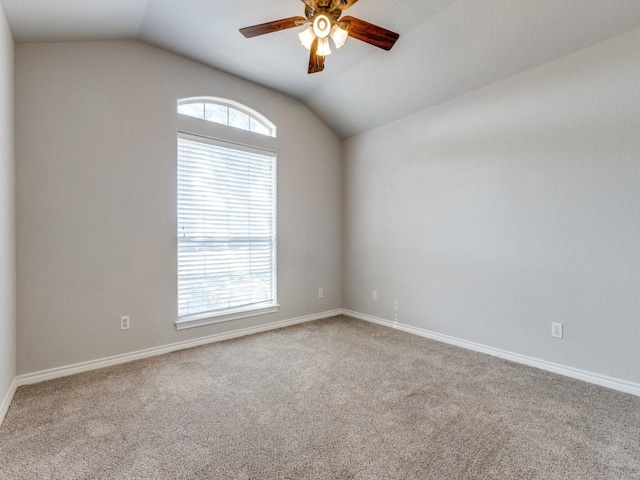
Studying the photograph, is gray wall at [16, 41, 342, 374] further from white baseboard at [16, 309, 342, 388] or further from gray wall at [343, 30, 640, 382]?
gray wall at [343, 30, 640, 382]

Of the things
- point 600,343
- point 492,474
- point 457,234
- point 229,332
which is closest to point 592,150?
point 457,234

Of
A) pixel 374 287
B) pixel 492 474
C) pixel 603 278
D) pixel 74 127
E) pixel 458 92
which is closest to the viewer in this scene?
pixel 492 474

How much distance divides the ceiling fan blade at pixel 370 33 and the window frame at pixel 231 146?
1.76 m

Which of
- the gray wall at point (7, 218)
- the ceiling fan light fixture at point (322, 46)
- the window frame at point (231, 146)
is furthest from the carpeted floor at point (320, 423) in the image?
the ceiling fan light fixture at point (322, 46)

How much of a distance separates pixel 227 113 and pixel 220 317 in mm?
2233

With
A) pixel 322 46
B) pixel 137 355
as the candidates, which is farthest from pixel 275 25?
pixel 137 355

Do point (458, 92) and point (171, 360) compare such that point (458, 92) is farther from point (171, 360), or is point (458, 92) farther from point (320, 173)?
point (171, 360)

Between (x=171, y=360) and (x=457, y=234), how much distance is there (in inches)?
119

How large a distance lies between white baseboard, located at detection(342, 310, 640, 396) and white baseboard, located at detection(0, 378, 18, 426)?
3420 millimetres

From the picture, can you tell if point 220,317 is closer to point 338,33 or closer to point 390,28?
point 338,33

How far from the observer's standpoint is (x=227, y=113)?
3.50 metres

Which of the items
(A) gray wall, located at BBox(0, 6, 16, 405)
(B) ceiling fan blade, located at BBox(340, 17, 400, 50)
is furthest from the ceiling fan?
(A) gray wall, located at BBox(0, 6, 16, 405)

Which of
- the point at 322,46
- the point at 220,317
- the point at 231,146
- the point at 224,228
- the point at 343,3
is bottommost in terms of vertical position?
the point at 220,317

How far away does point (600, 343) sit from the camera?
7.91 ft
